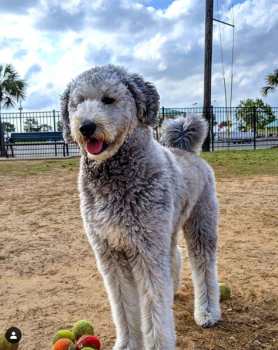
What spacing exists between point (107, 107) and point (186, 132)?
1.44 metres

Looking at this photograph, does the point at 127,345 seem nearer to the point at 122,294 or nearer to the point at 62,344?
the point at 122,294

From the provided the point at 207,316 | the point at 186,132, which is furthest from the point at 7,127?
the point at 207,316

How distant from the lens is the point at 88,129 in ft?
7.47

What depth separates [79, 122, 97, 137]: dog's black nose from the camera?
2270mm

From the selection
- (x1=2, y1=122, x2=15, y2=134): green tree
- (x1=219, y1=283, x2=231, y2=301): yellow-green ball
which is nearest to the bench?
(x1=2, y1=122, x2=15, y2=134): green tree

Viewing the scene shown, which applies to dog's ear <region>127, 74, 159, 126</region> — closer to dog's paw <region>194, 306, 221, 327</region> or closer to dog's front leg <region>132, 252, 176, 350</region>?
dog's front leg <region>132, 252, 176, 350</region>

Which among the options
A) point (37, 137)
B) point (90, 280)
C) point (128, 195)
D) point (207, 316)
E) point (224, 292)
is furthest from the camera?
point (37, 137)

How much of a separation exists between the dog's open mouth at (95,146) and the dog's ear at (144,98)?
362 mm

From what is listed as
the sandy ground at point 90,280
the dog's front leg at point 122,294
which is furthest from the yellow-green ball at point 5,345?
the dog's front leg at point 122,294

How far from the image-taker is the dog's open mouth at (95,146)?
2346 mm

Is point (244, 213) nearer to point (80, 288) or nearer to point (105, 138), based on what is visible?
point (80, 288)

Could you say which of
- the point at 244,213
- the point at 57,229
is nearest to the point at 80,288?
the point at 57,229

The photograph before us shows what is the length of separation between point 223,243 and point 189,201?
2.20m

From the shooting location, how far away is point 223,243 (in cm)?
501
